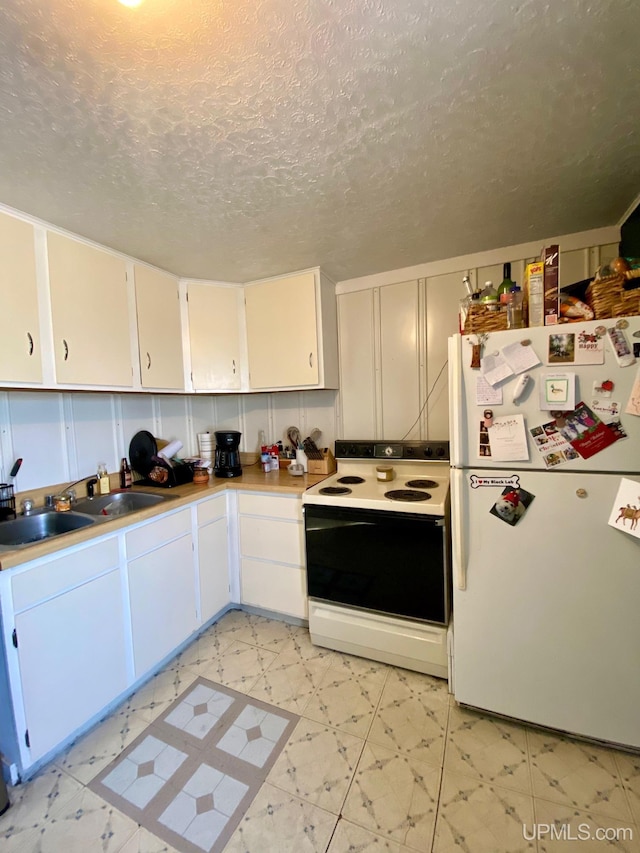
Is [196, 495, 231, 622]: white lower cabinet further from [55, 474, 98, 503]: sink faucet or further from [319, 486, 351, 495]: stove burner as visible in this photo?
[319, 486, 351, 495]: stove burner

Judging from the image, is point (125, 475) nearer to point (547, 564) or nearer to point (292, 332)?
point (292, 332)

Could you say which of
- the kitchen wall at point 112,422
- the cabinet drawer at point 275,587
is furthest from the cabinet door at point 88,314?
the cabinet drawer at point 275,587

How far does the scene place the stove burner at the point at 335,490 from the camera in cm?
192

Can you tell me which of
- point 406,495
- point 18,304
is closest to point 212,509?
point 406,495

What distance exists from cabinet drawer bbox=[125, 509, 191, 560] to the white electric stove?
727mm

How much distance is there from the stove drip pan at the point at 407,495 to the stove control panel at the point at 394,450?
34 centimetres

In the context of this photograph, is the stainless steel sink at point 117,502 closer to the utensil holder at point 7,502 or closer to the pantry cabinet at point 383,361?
the utensil holder at point 7,502

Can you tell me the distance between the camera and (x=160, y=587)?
1824 mm

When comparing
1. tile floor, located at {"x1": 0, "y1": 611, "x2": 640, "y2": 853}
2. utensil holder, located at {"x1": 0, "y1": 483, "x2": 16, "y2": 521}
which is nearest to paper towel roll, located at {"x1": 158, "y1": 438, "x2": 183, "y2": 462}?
utensil holder, located at {"x1": 0, "y1": 483, "x2": 16, "y2": 521}

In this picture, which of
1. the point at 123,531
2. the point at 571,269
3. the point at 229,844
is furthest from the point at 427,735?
the point at 571,269

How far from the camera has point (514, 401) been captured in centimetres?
135

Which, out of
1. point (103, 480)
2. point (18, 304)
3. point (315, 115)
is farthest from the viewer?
point (103, 480)

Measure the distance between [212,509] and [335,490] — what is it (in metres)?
0.83

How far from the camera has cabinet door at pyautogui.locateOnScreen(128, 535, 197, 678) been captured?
1.70 m
